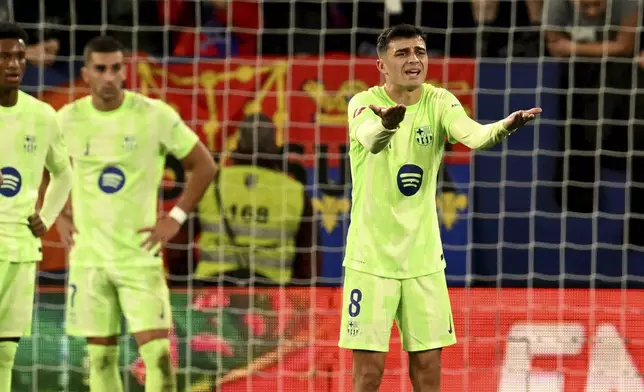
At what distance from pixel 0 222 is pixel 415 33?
5.57 ft

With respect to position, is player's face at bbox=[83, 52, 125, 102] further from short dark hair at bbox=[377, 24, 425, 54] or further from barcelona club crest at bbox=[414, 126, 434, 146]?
barcelona club crest at bbox=[414, 126, 434, 146]

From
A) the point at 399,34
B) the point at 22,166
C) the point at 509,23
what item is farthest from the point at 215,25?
the point at 399,34

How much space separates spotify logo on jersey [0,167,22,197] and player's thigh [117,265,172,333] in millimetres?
581

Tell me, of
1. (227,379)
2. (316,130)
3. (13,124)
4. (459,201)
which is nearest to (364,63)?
(316,130)

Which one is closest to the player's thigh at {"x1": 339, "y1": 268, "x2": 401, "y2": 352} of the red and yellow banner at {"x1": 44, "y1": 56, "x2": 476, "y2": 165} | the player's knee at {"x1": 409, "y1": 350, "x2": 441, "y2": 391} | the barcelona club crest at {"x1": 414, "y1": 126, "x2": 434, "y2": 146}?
the player's knee at {"x1": 409, "y1": 350, "x2": 441, "y2": 391}

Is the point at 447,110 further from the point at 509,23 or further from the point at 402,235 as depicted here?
the point at 509,23

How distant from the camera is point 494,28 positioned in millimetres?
6766

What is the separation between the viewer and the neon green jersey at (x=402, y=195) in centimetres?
412

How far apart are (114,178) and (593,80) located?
9.14 feet

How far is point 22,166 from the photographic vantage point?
478cm

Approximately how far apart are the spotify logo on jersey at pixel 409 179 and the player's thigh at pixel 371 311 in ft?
0.96

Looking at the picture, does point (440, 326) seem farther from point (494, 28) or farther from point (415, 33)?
point (494, 28)

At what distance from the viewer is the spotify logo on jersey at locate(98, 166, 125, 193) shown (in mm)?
5094

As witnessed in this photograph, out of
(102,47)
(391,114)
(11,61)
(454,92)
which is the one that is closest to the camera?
(391,114)
